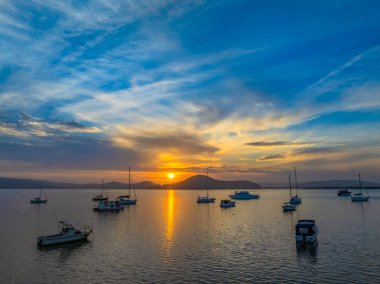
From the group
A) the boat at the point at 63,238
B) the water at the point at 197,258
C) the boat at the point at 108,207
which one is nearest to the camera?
the water at the point at 197,258

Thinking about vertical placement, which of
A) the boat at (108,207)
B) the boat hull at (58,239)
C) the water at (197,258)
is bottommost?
the water at (197,258)

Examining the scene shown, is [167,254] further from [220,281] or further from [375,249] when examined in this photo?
[375,249]

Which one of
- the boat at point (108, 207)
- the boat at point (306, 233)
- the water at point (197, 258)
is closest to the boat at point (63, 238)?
the water at point (197, 258)

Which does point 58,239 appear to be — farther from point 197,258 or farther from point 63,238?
point 197,258

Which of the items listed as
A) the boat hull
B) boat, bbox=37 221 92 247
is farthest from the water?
boat, bbox=37 221 92 247

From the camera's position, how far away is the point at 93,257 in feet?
171

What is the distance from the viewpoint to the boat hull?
60312mm

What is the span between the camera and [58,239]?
62.0 meters

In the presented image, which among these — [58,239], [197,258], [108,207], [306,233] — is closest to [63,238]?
[58,239]

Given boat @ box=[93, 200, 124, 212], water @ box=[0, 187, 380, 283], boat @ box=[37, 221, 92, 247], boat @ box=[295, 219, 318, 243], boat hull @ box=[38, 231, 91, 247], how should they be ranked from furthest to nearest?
boat @ box=[93, 200, 124, 212]
boat @ box=[37, 221, 92, 247]
boat hull @ box=[38, 231, 91, 247]
boat @ box=[295, 219, 318, 243]
water @ box=[0, 187, 380, 283]

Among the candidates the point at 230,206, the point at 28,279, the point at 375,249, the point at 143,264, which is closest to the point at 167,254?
the point at 143,264

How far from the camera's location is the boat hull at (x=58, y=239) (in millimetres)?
60312

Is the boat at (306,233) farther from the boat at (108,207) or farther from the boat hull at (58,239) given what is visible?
the boat at (108,207)

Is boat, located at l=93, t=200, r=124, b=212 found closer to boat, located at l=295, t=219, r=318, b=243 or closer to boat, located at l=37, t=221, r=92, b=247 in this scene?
boat, located at l=37, t=221, r=92, b=247
